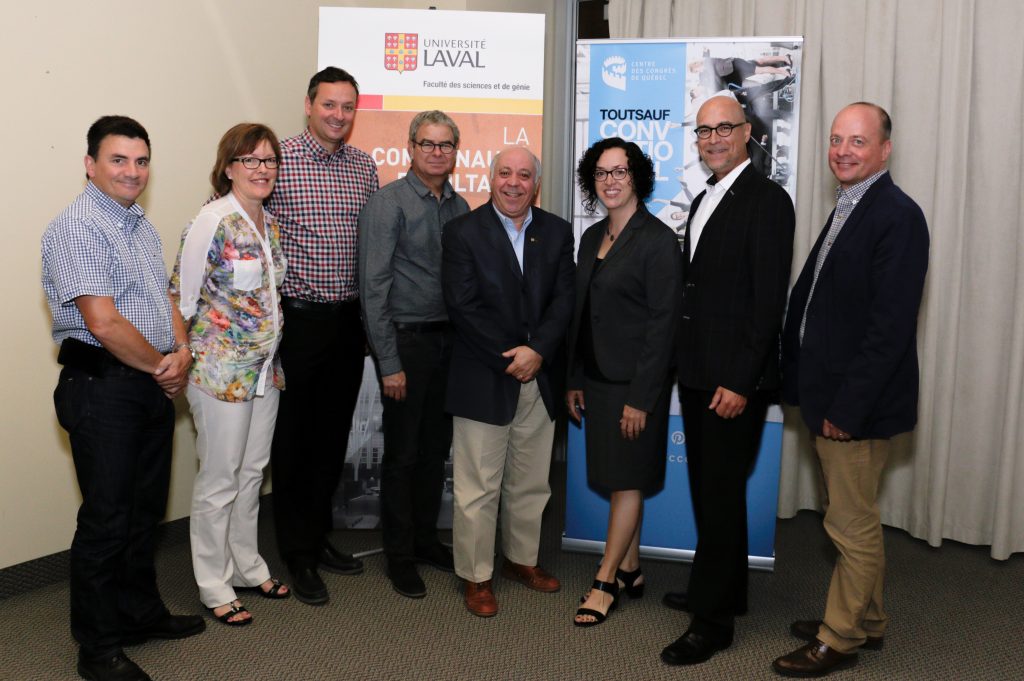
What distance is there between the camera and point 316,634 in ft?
9.46

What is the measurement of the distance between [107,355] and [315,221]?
36.7 inches

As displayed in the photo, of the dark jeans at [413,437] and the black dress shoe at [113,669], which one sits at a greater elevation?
the dark jeans at [413,437]

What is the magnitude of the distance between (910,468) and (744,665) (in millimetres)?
1762

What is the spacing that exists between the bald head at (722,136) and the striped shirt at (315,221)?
1.32 metres

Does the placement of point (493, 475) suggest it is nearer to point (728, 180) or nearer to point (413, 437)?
point (413, 437)

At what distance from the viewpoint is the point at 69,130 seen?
3162 millimetres

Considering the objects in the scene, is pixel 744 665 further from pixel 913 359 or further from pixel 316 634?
pixel 316 634

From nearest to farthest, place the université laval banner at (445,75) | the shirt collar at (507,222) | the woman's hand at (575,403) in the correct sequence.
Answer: the shirt collar at (507,222) → the woman's hand at (575,403) → the université laval banner at (445,75)

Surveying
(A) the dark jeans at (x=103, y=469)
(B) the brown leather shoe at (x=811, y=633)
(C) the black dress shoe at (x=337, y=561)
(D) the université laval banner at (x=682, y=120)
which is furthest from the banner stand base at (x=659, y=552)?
(A) the dark jeans at (x=103, y=469)

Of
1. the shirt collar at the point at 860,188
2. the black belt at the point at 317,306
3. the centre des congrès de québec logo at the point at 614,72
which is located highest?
the centre des congrès de québec logo at the point at 614,72

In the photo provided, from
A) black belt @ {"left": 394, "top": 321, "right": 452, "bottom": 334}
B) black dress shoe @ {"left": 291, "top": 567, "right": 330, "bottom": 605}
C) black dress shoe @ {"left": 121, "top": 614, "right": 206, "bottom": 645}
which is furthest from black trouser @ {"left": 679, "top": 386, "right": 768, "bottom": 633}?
black dress shoe @ {"left": 121, "top": 614, "right": 206, "bottom": 645}

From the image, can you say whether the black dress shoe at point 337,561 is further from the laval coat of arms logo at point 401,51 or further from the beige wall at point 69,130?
the laval coat of arms logo at point 401,51

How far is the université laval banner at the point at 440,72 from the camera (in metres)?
3.60

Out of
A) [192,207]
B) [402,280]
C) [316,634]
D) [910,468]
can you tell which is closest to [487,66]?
[402,280]
